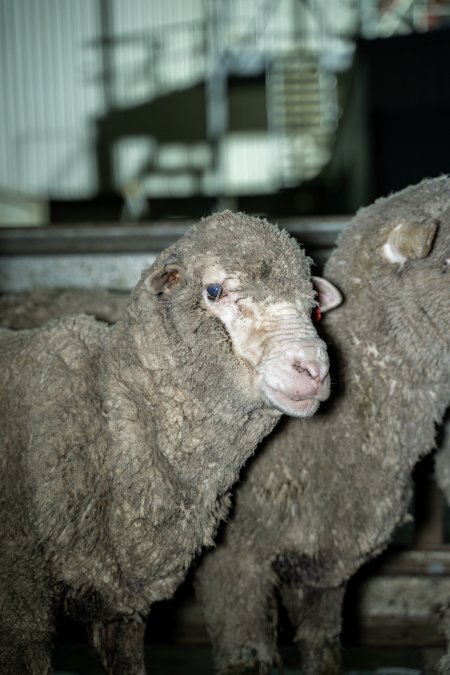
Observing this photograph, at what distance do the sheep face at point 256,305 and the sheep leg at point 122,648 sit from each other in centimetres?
83

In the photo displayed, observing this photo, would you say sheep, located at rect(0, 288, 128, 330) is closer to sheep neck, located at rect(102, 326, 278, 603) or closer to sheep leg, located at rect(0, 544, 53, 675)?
sheep neck, located at rect(102, 326, 278, 603)

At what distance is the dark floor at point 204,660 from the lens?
289 centimetres

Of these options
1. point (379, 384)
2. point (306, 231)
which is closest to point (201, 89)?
point (306, 231)

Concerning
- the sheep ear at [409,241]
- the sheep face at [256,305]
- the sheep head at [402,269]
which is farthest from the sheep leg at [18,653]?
the sheep ear at [409,241]

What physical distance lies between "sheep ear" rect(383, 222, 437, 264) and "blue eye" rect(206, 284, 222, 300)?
792 millimetres

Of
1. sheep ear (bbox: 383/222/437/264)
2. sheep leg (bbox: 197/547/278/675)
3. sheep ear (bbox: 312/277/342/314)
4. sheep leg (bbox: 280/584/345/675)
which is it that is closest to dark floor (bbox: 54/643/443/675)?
sheep leg (bbox: 280/584/345/675)

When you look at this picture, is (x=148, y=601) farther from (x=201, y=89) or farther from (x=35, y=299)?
(x=201, y=89)

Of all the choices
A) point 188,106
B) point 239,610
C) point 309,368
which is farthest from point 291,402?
point 188,106

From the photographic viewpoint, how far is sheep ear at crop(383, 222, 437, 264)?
7.21 ft

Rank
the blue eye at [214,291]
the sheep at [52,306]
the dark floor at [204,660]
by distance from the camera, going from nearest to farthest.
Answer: the blue eye at [214,291] < the sheep at [52,306] < the dark floor at [204,660]

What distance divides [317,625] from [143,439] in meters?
1.08

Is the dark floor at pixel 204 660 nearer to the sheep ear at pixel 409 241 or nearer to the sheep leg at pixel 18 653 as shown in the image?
the sheep leg at pixel 18 653

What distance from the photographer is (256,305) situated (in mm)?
1688

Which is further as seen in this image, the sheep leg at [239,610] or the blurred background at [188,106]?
the blurred background at [188,106]
